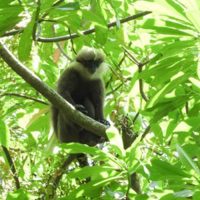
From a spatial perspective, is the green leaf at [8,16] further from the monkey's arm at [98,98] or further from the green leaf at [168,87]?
the monkey's arm at [98,98]

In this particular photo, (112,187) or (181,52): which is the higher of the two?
(181,52)

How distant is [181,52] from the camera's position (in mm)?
1846

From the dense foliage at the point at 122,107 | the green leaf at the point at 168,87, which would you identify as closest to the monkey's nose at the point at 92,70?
the dense foliage at the point at 122,107

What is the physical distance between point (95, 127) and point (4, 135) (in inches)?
22.7

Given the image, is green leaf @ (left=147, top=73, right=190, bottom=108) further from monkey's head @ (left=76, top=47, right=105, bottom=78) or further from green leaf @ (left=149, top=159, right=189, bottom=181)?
monkey's head @ (left=76, top=47, right=105, bottom=78)

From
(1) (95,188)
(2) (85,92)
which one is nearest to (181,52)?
(1) (95,188)

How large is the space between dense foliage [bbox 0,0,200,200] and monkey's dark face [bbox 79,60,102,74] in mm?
1424

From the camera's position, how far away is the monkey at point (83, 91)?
452 centimetres

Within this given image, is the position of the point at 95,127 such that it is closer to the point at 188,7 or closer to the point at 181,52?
the point at 181,52

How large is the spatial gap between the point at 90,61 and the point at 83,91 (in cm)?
33

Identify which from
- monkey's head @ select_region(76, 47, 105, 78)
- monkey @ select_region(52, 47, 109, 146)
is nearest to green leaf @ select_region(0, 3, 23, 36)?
monkey @ select_region(52, 47, 109, 146)

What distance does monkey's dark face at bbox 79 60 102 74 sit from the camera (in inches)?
196

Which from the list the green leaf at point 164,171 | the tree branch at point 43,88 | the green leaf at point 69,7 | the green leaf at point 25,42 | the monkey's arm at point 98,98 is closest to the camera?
the green leaf at point 164,171

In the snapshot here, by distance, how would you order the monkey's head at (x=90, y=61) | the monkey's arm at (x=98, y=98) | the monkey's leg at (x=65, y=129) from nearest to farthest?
the monkey's leg at (x=65, y=129), the monkey's arm at (x=98, y=98), the monkey's head at (x=90, y=61)
